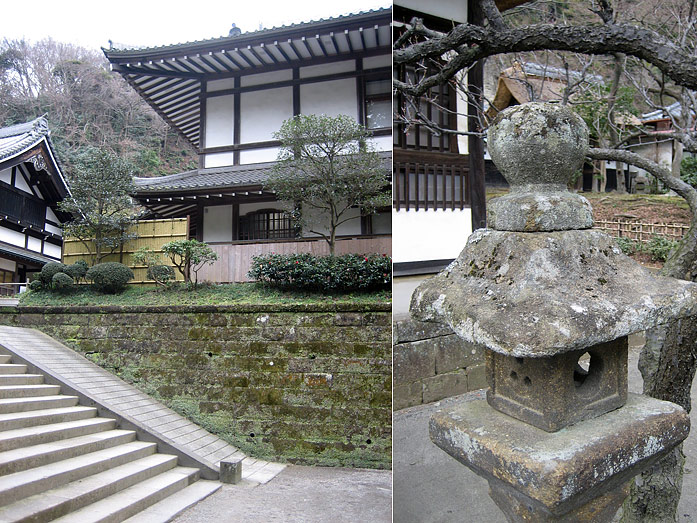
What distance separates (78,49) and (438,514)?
156 inches

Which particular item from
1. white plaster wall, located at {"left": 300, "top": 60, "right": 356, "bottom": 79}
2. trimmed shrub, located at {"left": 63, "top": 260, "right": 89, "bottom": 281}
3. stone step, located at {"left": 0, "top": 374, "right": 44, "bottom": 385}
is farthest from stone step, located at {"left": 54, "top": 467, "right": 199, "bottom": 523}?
white plaster wall, located at {"left": 300, "top": 60, "right": 356, "bottom": 79}

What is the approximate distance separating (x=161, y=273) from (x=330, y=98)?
1607mm

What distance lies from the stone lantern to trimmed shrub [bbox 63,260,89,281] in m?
1.89

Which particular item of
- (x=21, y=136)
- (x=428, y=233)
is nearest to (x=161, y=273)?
(x=21, y=136)

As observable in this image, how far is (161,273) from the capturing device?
8.64 feet

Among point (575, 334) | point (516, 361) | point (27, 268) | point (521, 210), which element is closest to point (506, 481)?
point (516, 361)

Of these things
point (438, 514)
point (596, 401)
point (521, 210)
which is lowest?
point (438, 514)

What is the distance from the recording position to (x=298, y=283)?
290cm

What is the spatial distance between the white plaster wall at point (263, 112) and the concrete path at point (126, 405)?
1.68m

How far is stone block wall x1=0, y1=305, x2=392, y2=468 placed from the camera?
250 centimetres

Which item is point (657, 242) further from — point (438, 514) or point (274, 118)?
point (274, 118)

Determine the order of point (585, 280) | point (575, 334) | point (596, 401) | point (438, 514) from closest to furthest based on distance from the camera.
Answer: point (575, 334) → point (585, 280) → point (596, 401) → point (438, 514)

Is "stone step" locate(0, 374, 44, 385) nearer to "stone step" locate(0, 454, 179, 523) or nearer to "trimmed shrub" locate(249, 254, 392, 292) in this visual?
"stone step" locate(0, 454, 179, 523)

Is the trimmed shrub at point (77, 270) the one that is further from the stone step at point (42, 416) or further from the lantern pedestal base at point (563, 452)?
the lantern pedestal base at point (563, 452)
